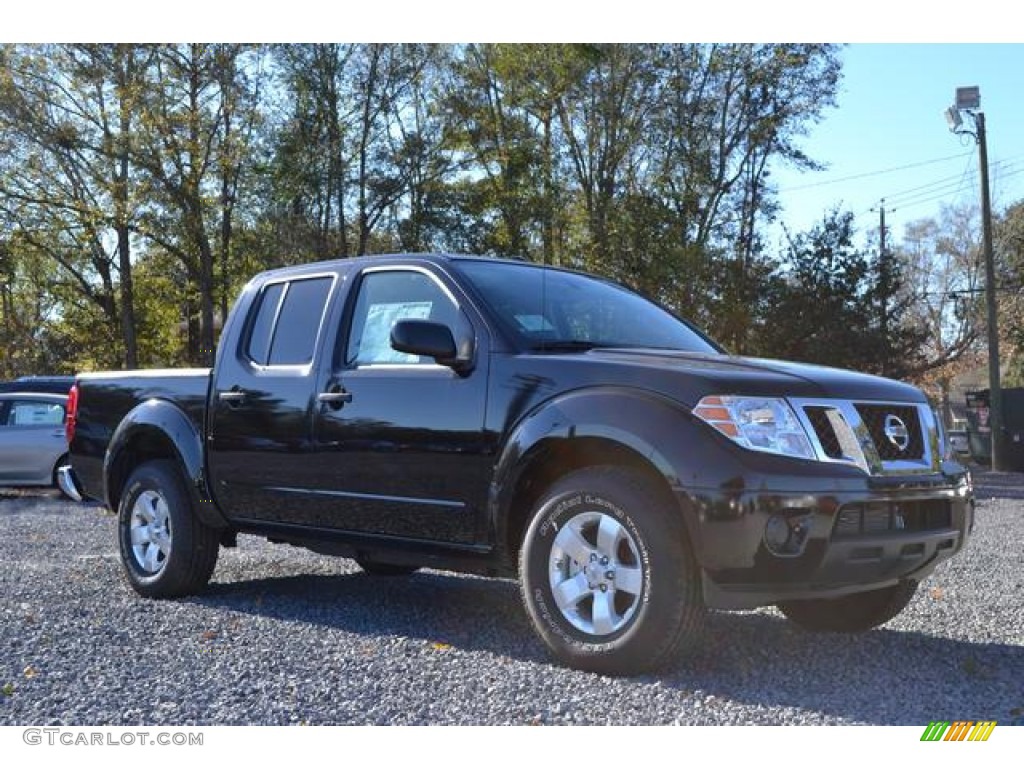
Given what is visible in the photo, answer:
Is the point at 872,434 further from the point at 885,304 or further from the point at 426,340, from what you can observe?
the point at 885,304

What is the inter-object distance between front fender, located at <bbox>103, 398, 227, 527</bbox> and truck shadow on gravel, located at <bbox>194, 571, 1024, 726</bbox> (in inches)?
25.2

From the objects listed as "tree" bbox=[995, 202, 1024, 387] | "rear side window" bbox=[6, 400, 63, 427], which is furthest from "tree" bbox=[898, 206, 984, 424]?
"rear side window" bbox=[6, 400, 63, 427]

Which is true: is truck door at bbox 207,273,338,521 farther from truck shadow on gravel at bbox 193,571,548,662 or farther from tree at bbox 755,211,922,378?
tree at bbox 755,211,922,378

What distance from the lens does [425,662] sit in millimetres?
4973

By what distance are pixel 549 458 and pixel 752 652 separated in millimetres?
1264

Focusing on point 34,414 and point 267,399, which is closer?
point 267,399

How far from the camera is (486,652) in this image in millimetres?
5211

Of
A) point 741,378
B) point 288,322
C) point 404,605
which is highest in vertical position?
point 288,322

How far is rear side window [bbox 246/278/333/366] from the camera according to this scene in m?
6.29

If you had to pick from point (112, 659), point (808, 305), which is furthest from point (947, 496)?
point (808, 305)

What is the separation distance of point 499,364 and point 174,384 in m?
2.54

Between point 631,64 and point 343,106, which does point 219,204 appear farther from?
point 631,64

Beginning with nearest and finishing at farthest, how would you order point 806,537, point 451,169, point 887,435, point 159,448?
point 806,537
point 887,435
point 159,448
point 451,169

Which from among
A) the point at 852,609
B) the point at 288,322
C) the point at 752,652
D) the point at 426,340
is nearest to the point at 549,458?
the point at 426,340
